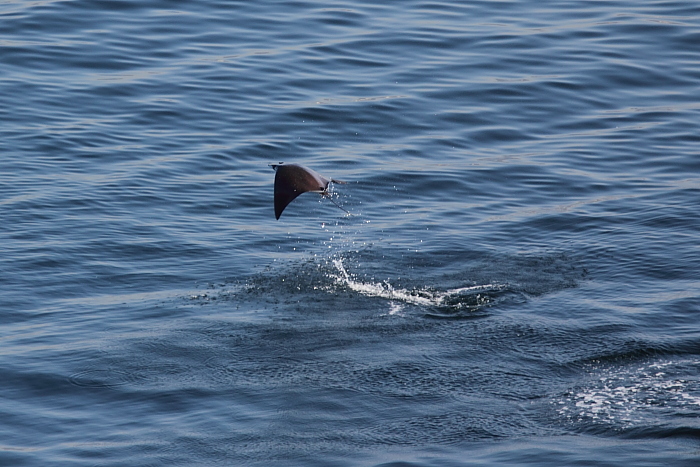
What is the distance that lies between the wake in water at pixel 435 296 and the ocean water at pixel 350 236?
0.03 meters

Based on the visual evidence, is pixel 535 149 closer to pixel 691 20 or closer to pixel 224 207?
pixel 224 207

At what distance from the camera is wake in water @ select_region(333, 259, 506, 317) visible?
9648 millimetres

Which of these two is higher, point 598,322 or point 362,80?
point 362,80

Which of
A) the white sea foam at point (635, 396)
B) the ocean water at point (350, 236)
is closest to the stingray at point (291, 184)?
the ocean water at point (350, 236)

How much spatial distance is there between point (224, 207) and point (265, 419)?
16.6 ft

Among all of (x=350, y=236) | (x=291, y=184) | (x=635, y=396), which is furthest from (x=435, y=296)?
(x=635, y=396)

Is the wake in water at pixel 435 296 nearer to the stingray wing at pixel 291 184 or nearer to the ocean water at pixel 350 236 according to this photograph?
the ocean water at pixel 350 236

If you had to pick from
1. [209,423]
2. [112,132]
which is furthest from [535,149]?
[209,423]

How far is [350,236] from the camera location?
1184 cm

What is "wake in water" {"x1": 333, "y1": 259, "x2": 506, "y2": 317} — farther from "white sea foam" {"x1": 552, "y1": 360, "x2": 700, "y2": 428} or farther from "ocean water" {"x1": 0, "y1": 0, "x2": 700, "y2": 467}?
"white sea foam" {"x1": 552, "y1": 360, "x2": 700, "y2": 428}

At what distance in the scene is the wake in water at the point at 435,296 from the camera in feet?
31.7

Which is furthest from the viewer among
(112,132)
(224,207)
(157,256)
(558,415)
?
(112,132)

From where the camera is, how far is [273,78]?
16516 mm

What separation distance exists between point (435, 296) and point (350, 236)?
215 centimetres
